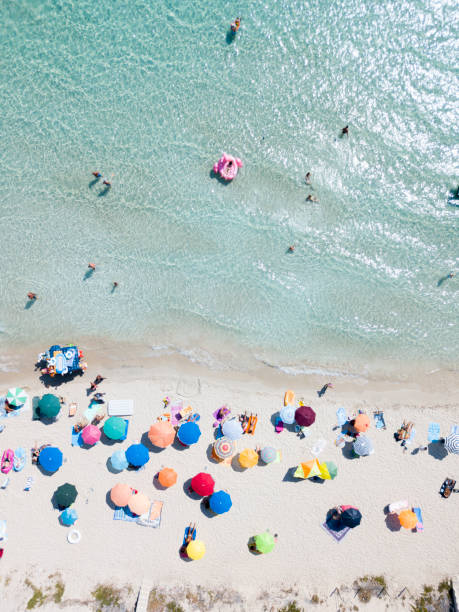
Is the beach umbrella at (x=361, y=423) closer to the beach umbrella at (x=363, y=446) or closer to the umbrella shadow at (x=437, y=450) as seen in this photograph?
the beach umbrella at (x=363, y=446)

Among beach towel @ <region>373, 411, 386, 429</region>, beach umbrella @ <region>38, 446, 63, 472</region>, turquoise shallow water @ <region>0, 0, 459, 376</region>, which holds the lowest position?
beach umbrella @ <region>38, 446, 63, 472</region>

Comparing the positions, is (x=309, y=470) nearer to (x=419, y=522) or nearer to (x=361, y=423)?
(x=361, y=423)

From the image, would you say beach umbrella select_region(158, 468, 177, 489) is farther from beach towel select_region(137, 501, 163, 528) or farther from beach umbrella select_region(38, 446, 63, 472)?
beach umbrella select_region(38, 446, 63, 472)

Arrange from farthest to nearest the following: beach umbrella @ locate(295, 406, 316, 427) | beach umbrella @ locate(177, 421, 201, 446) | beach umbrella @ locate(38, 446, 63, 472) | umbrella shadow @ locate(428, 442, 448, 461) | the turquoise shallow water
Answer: the turquoise shallow water → umbrella shadow @ locate(428, 442, 448, 461) → beach umbrella @ locate(295, 406, 316, 427) → beach umbrella @ locate(177, 421, 201, 446) → beach umbrella @ locate(38, 446, 63, 472)

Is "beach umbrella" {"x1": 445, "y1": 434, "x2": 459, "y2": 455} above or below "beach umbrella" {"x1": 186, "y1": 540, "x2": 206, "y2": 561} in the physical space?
above

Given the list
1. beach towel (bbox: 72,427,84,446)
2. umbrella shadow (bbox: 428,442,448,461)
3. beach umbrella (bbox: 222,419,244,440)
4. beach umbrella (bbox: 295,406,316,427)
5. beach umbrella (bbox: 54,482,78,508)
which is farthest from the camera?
umbrella shadow (bbox: 428,442,448,461)

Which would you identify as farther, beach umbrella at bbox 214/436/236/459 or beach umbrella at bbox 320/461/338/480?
beach umbrella at bbox 214/436/236/459

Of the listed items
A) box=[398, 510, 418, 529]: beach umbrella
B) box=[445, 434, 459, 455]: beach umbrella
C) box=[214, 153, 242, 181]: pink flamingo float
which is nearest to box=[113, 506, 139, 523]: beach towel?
box=[398, 510, 418, 529]: beach umbrella

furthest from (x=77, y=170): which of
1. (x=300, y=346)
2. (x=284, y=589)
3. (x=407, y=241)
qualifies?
(x=284, y=589)
